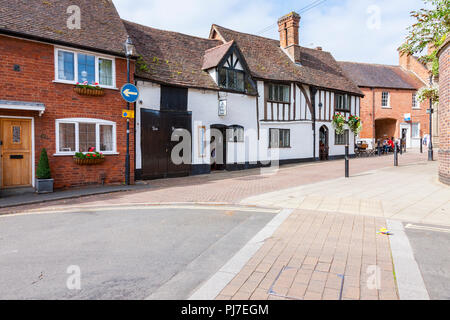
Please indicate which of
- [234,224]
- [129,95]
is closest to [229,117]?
[129,95]

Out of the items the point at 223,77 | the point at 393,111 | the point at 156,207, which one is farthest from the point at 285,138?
the point at 393,111

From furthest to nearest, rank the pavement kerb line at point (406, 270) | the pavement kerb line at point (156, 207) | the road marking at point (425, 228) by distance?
1. the pavement kerb line at point (156, 207)
2. the road marking at point (425, 228)
3. the pavement kerb line at point (406, 270)

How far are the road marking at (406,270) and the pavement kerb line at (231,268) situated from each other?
1772 millimetres

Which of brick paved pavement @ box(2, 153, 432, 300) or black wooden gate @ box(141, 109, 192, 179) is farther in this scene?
black wooden gate @ box(141, 109, 192, 179)

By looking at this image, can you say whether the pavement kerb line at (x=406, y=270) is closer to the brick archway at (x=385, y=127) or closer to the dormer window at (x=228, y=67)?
the dormer window at (x=228, y=67)

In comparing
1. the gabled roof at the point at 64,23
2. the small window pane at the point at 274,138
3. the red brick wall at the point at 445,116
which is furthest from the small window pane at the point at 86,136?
the red brick wall at the point at 445,116

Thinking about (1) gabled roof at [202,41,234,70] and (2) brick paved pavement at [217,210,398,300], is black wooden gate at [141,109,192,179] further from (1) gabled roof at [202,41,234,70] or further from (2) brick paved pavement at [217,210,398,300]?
(2) brick paved pavement at [217,210,398,300]

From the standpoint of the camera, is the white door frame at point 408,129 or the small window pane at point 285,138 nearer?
the small window pane at point 285,138

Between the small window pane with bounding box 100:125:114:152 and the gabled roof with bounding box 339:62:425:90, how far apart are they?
2723cm

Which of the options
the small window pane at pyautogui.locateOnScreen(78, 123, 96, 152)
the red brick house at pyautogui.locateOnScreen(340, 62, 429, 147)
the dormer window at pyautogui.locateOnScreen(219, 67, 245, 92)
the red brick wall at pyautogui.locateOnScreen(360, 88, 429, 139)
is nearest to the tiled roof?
the dormer window at pyautogui.locateOnScreen(219, 67, 245, 92)

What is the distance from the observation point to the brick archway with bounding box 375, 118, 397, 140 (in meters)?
33.5

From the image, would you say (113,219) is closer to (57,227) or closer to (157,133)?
(57,227)

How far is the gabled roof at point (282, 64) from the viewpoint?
1880cm

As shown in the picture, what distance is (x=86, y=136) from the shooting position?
1139 centimetres
